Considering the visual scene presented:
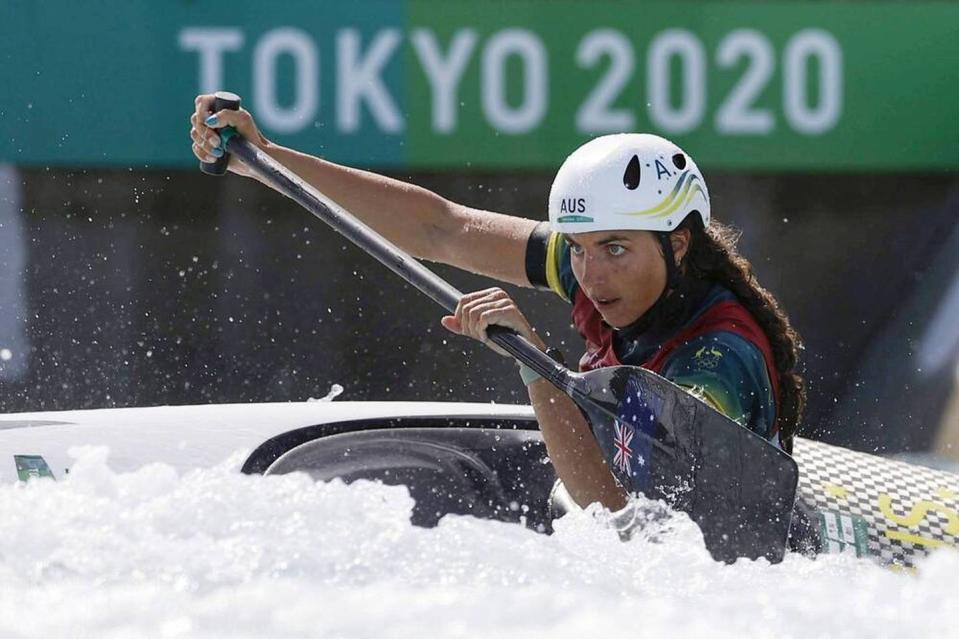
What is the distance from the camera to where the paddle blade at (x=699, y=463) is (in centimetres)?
245

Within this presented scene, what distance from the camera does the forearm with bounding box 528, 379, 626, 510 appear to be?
8.38 feet

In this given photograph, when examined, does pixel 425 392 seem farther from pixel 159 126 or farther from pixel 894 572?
pixel 894 572

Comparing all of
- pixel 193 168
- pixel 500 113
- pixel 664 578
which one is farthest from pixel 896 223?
pixel 664 578

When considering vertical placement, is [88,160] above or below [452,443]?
above

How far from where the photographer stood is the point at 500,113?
17.1 feet

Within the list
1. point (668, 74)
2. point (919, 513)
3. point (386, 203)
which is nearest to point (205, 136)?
point (386, 203)

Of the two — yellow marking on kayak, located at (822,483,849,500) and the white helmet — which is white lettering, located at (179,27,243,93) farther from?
yellow marking on kayak, located at (822,483,849,500)

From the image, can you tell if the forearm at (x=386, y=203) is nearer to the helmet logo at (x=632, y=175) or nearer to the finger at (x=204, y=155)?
the finger at (x=204, y=155)

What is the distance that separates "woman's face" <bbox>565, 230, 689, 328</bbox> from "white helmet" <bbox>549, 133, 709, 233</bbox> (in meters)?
0.02

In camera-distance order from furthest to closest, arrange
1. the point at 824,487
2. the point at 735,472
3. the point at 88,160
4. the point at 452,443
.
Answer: the point at 88,160, the point at 452,443, the point at 824,487, the point at 735,472

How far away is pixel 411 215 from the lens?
11.2 feet

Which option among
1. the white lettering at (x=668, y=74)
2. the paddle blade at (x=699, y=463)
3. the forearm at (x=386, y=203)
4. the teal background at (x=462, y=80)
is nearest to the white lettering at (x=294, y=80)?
the teal background at (x=462, y=80)

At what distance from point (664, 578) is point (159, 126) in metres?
3.43

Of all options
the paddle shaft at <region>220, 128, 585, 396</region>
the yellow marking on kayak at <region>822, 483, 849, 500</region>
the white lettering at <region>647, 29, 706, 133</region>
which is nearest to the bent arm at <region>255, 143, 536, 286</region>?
the paddle shaft at <region>220, 128, 585, 396</region>
